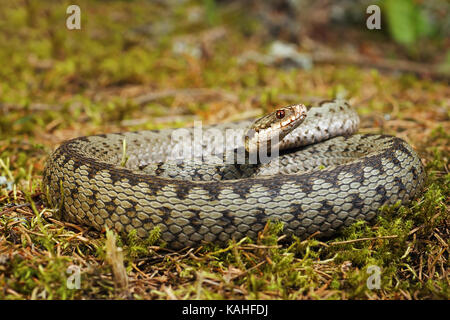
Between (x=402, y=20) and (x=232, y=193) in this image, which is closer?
(x=232, y=193)

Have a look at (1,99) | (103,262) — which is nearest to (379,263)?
(103,262)

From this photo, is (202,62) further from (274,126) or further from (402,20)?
(274,126)

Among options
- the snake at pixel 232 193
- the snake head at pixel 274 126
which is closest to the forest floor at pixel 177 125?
the snake at pixel 232 193

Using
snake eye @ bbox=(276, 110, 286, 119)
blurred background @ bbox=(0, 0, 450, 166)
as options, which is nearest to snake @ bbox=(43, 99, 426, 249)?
snake eye @ bbox=(276, 110, 286, 119)

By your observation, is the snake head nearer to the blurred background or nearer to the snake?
the snake

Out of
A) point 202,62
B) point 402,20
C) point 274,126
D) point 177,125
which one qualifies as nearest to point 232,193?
point 274,126

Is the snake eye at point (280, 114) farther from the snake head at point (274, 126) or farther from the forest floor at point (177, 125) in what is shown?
the forest floor at point (177, 125)
